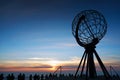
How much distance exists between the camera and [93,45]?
35.4 meters

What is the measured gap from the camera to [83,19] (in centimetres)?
3728

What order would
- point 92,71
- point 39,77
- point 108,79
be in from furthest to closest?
point 39,77
point 92,71
point 108,79

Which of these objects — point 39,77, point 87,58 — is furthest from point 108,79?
point 39,77

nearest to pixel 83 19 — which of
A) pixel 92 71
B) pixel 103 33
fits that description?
pixel 103 33

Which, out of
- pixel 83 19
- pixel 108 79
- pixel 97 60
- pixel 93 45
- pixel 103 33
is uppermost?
pixel 83 19

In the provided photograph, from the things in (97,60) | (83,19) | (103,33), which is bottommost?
(97,60)

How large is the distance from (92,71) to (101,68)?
5.33 ft

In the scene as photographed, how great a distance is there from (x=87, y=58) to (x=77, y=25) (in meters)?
6.19

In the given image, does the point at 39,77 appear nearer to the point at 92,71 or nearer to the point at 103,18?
the point at 92,71

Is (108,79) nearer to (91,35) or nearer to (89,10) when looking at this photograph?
(91,35)

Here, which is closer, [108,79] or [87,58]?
[108,79]

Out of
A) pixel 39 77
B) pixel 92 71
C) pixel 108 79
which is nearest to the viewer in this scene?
pixel 108 79

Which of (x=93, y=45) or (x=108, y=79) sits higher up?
(x=93, y=45)

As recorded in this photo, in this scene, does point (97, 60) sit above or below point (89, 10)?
below
